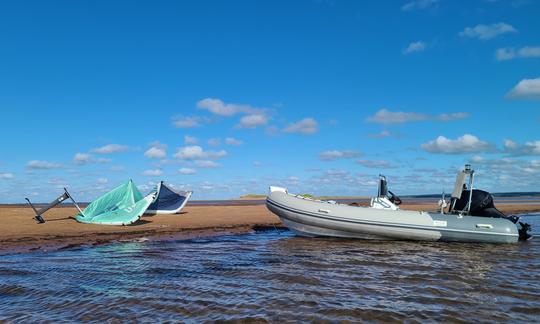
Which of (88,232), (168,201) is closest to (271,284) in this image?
(88,232)

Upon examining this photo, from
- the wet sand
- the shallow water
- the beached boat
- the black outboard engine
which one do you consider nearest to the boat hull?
the beached boat

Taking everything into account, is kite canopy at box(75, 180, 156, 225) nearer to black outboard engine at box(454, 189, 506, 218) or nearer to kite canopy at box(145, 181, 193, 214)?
kite canopy at box(145, 181, 193, 214)

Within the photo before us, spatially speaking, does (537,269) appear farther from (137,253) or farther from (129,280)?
(137,253)

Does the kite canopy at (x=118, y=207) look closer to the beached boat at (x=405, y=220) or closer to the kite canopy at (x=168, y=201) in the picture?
the kite canopy at (x=168, y=201)

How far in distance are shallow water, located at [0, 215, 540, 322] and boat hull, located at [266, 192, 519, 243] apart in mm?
980

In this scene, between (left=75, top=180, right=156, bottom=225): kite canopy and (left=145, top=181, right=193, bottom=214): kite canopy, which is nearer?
(left=75, top=180, right=156, bottom=225): kite canopy

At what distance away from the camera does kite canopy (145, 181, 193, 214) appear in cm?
2198

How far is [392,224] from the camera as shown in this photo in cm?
1299

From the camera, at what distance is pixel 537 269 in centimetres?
882

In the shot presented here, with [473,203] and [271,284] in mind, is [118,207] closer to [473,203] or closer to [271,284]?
[271,284]

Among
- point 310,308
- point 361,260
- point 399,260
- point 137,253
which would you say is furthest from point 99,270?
point 399,260

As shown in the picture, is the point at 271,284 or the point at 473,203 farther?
the point at 473,203

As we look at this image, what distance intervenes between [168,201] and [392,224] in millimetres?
14233

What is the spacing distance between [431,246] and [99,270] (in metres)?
9.64
